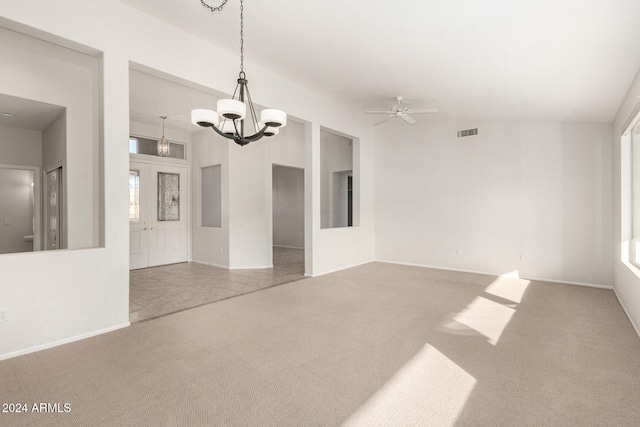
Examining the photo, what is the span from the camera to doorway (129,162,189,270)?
262 inches

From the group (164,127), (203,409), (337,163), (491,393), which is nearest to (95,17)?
(203,409)

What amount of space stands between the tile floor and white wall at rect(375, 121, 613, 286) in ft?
8.85

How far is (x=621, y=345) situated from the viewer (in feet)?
9.59

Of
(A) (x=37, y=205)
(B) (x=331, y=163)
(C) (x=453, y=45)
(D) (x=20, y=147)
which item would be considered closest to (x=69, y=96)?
(D) (x=20, y=147)

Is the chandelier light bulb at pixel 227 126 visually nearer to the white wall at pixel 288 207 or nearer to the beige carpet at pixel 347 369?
the beige carpet at pixel 347 369

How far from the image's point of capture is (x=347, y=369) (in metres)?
2.46

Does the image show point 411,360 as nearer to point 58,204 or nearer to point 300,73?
point 300,73

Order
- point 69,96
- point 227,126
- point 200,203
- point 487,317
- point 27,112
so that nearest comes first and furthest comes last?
point 227,126 < point 487,317 < point 69,96 < point 27,112 < point 200,203

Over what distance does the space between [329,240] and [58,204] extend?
14.2 ft

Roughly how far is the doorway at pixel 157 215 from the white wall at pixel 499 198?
4.50 meters

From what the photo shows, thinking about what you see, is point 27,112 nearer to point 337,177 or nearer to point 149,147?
point 149,147

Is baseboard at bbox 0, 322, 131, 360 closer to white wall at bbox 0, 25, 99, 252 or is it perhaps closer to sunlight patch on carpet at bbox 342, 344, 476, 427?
white wall at bbox 0, 25, 99, 252

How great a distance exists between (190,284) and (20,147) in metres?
3.90

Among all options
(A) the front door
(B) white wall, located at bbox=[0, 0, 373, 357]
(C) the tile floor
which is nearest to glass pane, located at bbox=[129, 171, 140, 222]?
(C) the tile floor
